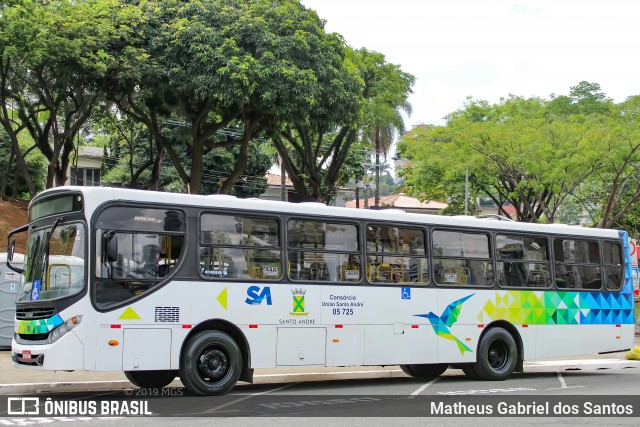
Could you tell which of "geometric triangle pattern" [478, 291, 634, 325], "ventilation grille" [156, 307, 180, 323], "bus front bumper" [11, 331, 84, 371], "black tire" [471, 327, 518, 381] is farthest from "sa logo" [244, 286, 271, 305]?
"black tire" [471, 327, 518, 381]

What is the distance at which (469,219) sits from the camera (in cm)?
1644

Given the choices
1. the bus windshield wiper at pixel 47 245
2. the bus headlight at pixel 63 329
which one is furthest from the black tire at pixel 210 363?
the bus windshield wiper at pixel 47 245

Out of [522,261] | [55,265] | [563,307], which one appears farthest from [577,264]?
[55,265]

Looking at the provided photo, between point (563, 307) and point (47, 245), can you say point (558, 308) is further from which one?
point (47, 245)

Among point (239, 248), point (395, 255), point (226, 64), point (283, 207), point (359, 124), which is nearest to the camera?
point (239, 248)

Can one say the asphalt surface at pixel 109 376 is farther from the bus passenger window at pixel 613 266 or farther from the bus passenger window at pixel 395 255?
the bus passenger window at pixel 613 266

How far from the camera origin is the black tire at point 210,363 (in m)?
12.5

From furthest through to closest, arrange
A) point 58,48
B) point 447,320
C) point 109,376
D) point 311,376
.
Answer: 1. point 58,48
2. point 311,376
3. point 447,320
4. point 109,376

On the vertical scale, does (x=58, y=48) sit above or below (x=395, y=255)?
above

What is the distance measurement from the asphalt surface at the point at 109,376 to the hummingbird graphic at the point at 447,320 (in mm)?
2352

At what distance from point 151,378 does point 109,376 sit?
219 cm

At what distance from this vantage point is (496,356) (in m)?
16.8

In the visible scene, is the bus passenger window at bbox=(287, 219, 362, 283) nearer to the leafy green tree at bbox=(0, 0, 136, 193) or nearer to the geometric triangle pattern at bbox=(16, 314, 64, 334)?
the geometric triangle pattern at bbox=(16, 314, 64, 334)

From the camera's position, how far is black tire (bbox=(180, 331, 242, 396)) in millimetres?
12461
